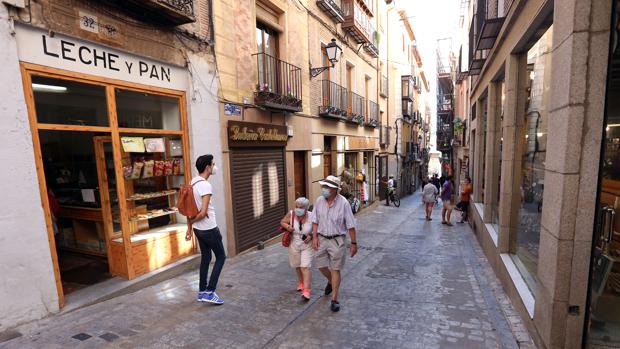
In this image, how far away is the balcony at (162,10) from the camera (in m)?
4.64

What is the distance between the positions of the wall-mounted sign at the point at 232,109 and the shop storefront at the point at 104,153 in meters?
1.01

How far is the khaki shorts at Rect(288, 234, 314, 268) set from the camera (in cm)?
455

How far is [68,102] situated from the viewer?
14.5 feet

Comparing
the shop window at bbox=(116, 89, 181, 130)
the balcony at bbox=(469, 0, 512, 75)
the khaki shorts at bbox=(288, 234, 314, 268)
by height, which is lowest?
the khaki shorts at bbox=(288, 234, 314, 268)

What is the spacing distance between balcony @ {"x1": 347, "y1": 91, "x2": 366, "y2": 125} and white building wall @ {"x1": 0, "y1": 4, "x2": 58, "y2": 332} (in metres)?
10.7

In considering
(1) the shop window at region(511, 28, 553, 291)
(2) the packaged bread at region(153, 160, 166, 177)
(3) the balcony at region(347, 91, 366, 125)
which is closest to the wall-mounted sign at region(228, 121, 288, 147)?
(2) the packaged bread at region(153, 160, 166, 177)

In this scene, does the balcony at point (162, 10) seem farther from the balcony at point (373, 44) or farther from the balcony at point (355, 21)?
the balcony at point (373, 44)

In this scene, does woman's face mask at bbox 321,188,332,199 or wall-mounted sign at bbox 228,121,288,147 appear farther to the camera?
wall-mounted sign at bbox 228,121,288,147

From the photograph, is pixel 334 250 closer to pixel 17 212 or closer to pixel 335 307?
pixel 335 307

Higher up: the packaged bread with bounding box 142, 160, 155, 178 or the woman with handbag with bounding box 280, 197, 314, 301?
the packaged bread with bounding box 142, 160, 155, 178

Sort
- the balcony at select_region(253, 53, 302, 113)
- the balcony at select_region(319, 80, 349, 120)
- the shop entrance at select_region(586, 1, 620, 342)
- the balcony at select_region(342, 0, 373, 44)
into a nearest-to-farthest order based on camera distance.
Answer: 1. the shop entrance at select_region(586, 1, 620, 342)
2. the balcony at select_region(253, 53, 302, 113)
3. the balcony at select_region(319, 80, 349, 120)
4. the balcony at select_region(342, 0, 373, 44)

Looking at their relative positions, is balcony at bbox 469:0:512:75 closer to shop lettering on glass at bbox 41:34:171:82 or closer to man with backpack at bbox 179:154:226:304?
man with backpack at bbox 179:154:226:304

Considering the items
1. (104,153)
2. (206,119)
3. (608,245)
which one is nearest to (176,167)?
(206,119)

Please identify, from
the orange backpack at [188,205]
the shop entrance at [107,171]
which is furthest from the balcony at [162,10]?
the orange backpack at [188,205]
